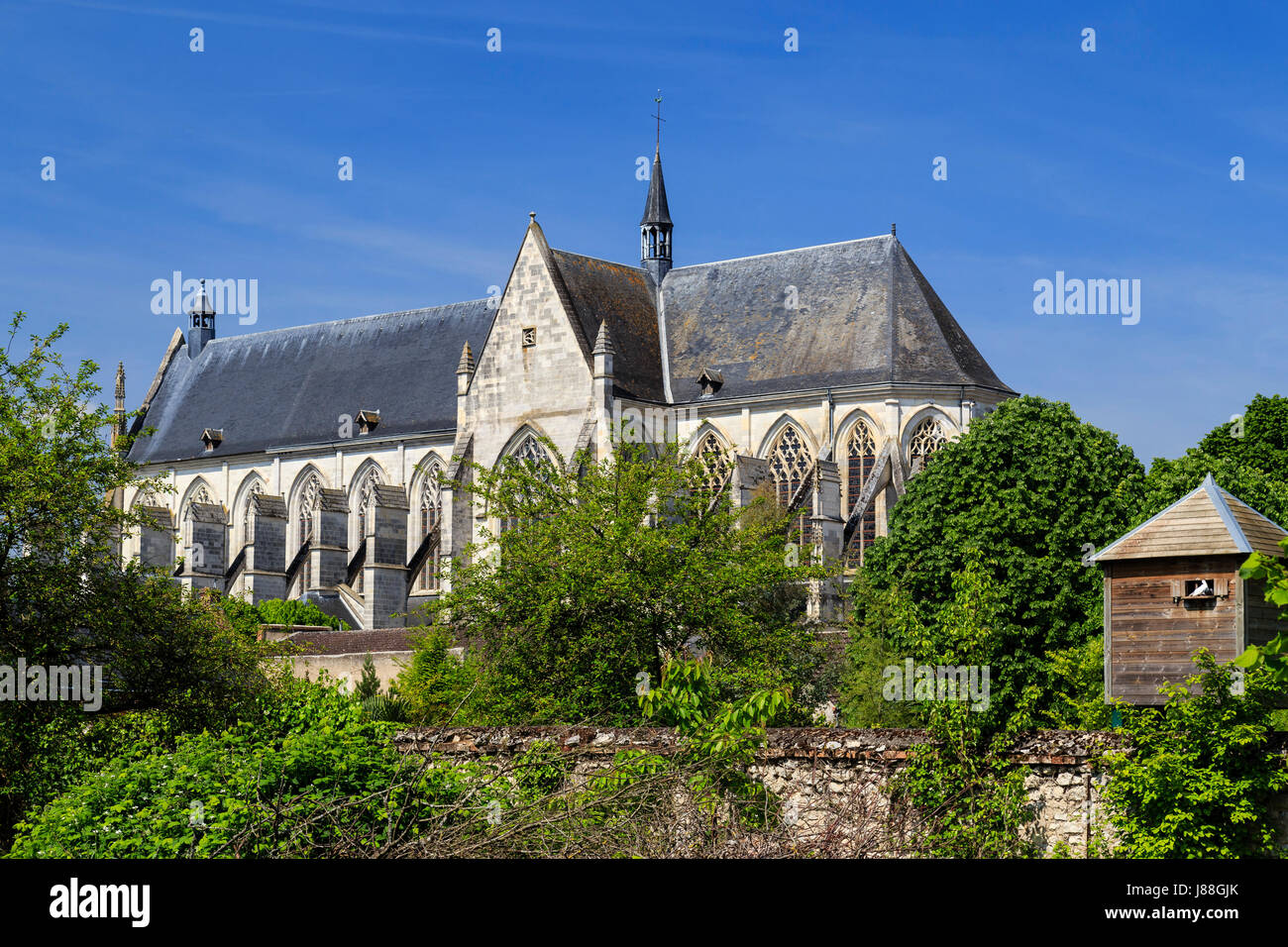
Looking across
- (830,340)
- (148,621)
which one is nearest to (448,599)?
(148,621)

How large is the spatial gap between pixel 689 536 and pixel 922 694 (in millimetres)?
9244

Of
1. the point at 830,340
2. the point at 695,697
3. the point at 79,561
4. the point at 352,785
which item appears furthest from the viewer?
the point at 830,340

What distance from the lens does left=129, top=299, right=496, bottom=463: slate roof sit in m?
50.7

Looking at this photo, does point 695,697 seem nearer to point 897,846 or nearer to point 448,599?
point 897,846

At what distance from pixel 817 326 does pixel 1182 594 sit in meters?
26.4

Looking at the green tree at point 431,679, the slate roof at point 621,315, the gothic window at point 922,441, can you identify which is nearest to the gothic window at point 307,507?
the slate roof at point 621,315

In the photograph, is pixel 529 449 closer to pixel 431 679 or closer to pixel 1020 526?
pixel 431 679

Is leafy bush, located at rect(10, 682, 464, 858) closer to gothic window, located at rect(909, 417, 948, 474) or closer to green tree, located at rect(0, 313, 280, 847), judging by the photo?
green tree, located at rect(0, 313, 280, 847)

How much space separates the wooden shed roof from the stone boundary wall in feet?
21.9

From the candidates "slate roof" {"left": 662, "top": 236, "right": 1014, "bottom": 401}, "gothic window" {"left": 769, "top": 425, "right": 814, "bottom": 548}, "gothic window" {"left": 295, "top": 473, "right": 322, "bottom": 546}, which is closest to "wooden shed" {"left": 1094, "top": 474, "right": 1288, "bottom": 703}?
"slate roof" {"left": 662, "top": 236, "right": 1014, "bottom": 401}

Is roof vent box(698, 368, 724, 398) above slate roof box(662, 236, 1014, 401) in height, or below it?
below

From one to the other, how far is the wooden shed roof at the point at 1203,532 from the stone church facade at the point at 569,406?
19.5 m
